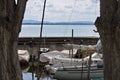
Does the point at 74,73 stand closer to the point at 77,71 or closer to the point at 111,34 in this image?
the point at 77,71

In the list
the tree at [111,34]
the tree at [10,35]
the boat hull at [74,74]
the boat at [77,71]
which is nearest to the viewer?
the tree at [111,34]

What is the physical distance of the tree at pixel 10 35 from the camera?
5098 millimetres

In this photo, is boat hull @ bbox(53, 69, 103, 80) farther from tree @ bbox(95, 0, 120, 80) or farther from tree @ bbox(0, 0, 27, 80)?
tree @ bbox(95, 0, 120, 80)

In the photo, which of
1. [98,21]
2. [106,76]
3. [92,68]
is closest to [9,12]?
[98,21]

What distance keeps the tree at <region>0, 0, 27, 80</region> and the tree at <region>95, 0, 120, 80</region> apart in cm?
124

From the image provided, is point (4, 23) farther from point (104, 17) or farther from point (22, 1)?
point (104, 17)

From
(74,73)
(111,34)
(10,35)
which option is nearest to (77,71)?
(74,73)

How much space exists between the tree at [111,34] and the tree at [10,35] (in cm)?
124

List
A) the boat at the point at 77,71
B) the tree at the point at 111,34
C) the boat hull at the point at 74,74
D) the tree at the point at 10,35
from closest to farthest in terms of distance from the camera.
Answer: the tree at the point at 111,34
the tree at the point at 10,35
the boat hull at the point at 74,74
the boat at the point at 77,71

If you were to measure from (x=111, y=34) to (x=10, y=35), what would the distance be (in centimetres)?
150

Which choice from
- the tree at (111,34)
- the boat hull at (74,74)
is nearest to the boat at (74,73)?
the boat hull at (74,74)

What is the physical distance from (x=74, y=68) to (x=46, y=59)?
26.4 ft

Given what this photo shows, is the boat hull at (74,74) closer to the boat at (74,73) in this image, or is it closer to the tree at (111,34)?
the boat at (74,73)

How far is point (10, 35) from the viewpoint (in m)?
5.20
